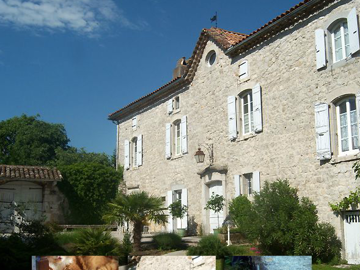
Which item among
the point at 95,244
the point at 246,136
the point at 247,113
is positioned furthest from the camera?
the point at 247,113

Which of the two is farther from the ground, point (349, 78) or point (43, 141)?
point (43, 141)

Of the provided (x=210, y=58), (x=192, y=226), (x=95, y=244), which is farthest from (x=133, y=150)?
(x=95, y=244)

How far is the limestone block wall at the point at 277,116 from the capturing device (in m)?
11.5

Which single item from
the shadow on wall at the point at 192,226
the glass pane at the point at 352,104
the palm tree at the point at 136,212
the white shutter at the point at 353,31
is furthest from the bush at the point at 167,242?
the white shutter at the point at 353,31

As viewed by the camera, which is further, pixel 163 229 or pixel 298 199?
pixel 163 229

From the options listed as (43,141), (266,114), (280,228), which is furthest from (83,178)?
(43,141)

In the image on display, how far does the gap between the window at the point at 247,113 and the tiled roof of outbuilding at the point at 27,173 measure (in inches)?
356

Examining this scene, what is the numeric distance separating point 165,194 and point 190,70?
515cm

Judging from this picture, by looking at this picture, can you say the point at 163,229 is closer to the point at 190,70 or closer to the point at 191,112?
the point at 191,112

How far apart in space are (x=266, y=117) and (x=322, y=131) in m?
2.38

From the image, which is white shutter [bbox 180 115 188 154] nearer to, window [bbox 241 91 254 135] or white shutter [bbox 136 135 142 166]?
window [bbox 241 91 254 135]

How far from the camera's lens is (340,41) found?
458 inches

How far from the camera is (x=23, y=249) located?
33.8 ft

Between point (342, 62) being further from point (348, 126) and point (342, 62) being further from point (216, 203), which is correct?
point (216, 203)
